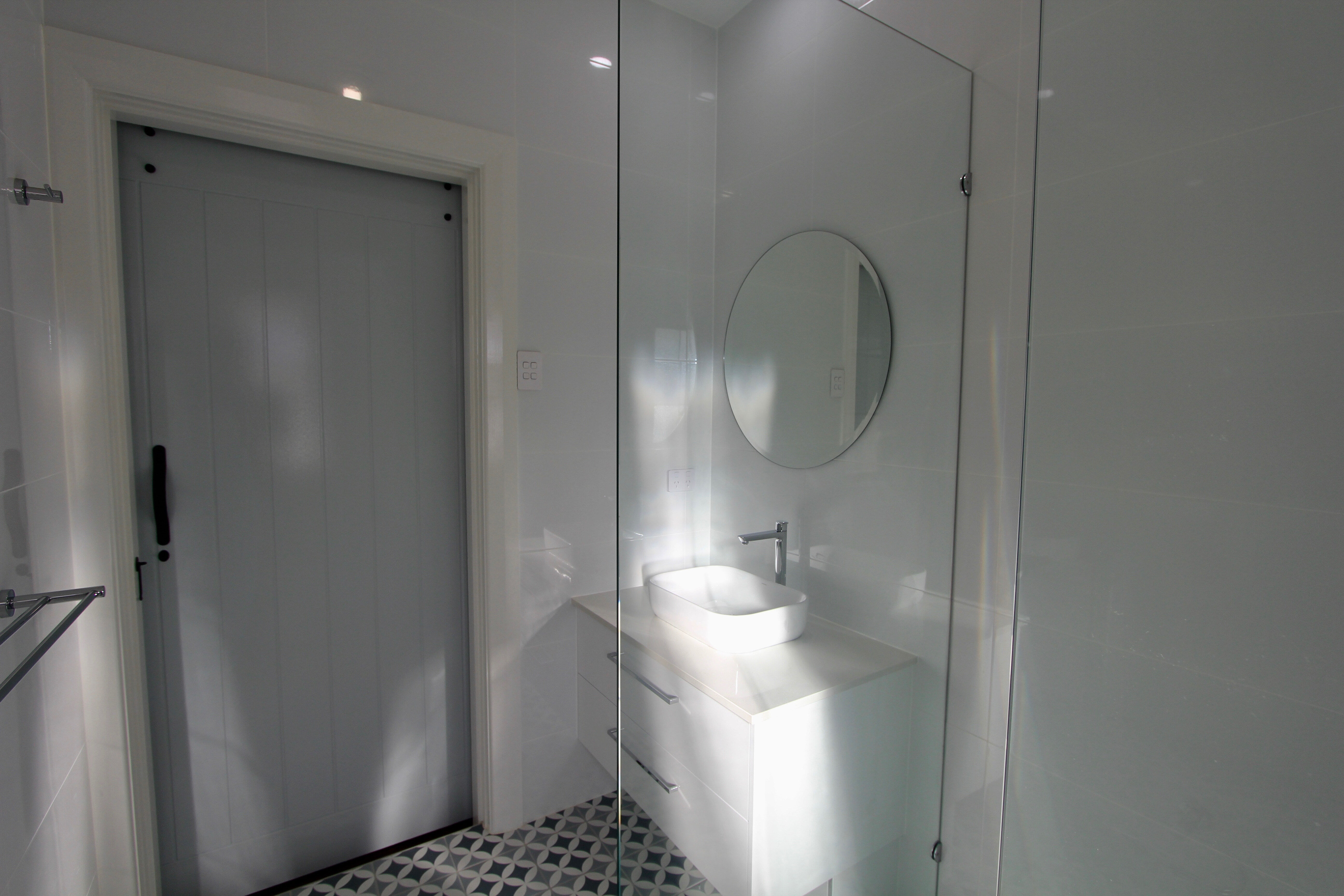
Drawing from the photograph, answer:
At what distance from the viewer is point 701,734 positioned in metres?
0.93

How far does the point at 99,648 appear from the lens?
1278mm

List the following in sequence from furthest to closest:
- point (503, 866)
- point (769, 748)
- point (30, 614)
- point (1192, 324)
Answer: point (503, 866) < point (769, 748) < point (30, 614) < point (1192, 324)

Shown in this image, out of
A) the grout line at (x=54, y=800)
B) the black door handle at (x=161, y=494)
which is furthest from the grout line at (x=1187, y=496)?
the black door handle at (x=161, y=494)

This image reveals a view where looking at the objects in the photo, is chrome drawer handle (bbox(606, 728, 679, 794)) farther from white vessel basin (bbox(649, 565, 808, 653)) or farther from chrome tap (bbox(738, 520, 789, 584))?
chrome tap (bbox(738, 520, 789, 584))

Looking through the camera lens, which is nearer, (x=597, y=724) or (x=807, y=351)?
(x=807, y=351)

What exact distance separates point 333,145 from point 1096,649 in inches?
74.1

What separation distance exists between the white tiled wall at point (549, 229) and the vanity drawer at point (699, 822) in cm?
93

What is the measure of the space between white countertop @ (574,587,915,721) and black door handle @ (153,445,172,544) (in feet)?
4.14

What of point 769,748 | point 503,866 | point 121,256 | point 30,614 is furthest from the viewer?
point 503,866

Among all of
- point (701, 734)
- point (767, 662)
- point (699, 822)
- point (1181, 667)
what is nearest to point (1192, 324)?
point (1181, 667)

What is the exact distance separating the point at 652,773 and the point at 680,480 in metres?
0.50

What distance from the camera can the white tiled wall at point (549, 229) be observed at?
5.06 ft

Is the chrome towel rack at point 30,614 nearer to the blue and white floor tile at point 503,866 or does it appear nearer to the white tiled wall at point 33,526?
the white tiled wall at point 33,526

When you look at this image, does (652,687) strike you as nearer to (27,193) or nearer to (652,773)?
(652,773)
